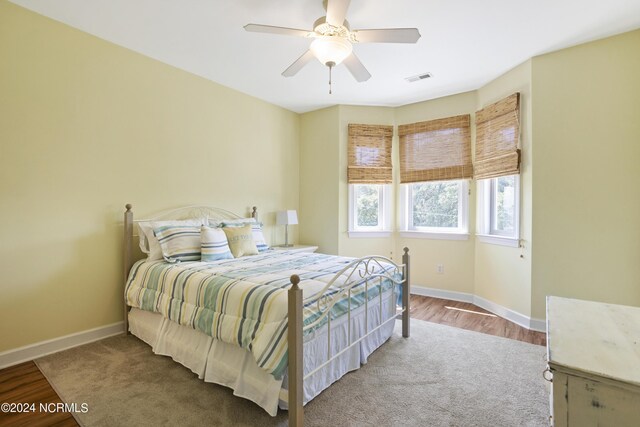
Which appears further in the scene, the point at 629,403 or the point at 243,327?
the point at 243,327

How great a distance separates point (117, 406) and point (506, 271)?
3.76 m

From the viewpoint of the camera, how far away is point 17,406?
73.7 inches

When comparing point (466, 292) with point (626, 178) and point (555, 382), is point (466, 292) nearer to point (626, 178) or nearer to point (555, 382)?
point (626, 178)

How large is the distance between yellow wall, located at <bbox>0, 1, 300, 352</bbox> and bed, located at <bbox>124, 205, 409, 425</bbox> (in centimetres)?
26

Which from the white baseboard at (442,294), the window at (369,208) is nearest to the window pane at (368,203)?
the window at (369,208)

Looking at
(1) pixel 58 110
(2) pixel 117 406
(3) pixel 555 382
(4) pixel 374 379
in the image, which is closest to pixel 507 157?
(4) pixel 374 379

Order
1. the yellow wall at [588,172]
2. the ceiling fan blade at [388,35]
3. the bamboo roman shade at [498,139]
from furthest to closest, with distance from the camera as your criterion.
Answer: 1. the bamboo roman shade at [498,139]
2. the yellow wall at [588,172]
3. the ceiling fan blade at [388,35]

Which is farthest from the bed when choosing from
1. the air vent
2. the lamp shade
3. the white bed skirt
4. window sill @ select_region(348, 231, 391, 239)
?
the air vent

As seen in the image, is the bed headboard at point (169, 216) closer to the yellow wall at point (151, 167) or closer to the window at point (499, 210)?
the yellow wall at point (151, 167)

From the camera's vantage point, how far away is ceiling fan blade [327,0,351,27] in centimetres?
181

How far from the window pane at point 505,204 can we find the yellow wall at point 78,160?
3.49m

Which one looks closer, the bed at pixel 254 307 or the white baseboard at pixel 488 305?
the bed at pixel 254 307

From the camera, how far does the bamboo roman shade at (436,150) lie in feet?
13.0

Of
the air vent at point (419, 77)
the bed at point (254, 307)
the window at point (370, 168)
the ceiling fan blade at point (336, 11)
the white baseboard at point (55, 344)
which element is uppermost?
the air vent at point (419, 77)
